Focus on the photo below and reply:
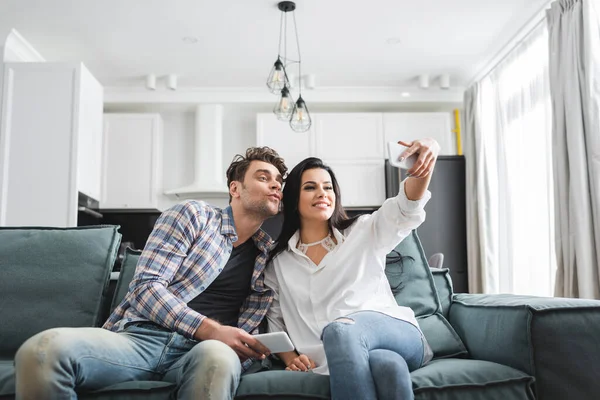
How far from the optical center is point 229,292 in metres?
A: 1.87

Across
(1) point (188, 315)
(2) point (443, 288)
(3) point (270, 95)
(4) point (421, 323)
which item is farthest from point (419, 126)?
(1) point (188, 315)

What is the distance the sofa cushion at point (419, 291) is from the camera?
70.7 inches

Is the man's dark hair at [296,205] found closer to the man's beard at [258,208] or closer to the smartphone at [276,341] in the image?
the man's beard at [258,208]

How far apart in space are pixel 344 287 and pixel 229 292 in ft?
1.27

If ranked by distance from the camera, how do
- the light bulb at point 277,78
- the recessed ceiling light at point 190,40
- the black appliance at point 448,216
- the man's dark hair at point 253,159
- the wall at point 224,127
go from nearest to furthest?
the man's dark hair at point 253,159, the light bulb at point 277,78, the recessed ceiling light at point 190,40, the black appliance at point 448,216, the wall at point 224,127

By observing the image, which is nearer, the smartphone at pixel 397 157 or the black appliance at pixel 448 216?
the smartphone at pixel 397 157

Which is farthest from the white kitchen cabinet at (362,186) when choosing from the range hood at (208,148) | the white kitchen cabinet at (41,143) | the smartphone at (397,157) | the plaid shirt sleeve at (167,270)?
the smartphone at (397,157)

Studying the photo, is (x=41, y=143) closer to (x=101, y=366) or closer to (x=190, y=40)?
(x=190, y=40)

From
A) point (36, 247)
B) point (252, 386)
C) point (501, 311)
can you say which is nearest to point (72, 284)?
point (36, 247)

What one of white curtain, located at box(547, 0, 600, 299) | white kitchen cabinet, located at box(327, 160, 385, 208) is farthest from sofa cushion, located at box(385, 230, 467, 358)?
white kitchen cabinet, located at box(327, 160, 385, 208)

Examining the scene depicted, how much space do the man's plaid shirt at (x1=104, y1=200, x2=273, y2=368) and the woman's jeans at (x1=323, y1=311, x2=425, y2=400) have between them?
396 mm

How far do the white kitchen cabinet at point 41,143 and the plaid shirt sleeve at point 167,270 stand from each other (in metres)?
3.04

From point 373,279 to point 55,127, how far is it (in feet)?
12.3

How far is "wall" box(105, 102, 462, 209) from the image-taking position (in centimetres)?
611
